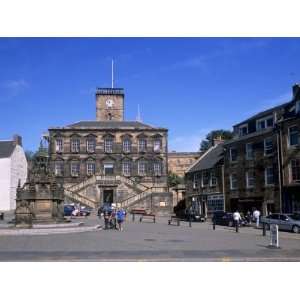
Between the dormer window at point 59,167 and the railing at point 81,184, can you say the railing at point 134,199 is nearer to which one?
the railing at point 81,184

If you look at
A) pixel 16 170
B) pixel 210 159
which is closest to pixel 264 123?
pixel 210 159

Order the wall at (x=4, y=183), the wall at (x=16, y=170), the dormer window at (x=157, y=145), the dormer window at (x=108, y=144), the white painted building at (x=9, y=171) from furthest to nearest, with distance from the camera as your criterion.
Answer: the dormer window at (x=157, y=145)
the dormer window at (x=108, y=144)
the wall at (x=16, y=170)
the white painted building at (x=9, y=171)
the wall at (x=4, y=183)

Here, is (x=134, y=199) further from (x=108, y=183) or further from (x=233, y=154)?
(x=233, y=154)

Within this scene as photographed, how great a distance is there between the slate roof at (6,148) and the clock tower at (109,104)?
63.1 ft

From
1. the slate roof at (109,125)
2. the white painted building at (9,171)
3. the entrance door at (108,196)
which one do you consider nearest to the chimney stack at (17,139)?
the white painted building at (9,171)

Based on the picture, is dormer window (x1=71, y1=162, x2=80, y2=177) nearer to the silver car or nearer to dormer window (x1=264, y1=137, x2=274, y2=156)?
dormer window (x1=264, y1=137, x2=274, y2=156)

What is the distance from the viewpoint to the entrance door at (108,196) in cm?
6550

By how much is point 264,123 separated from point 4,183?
36.7 meters

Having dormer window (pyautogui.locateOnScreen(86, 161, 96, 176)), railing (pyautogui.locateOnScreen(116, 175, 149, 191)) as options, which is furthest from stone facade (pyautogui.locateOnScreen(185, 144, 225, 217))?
dormer window (pyautogui.locateOnScreen(86, 161, 96, 176))

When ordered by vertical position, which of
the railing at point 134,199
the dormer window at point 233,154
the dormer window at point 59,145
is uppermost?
the dormer window at point 59,145

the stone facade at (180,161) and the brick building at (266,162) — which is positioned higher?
the stone facade at (180,161)

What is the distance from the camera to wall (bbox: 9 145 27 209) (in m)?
62.5

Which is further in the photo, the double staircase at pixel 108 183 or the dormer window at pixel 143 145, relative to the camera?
the dormer window at pixel 143 145

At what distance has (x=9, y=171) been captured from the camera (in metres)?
62.3
